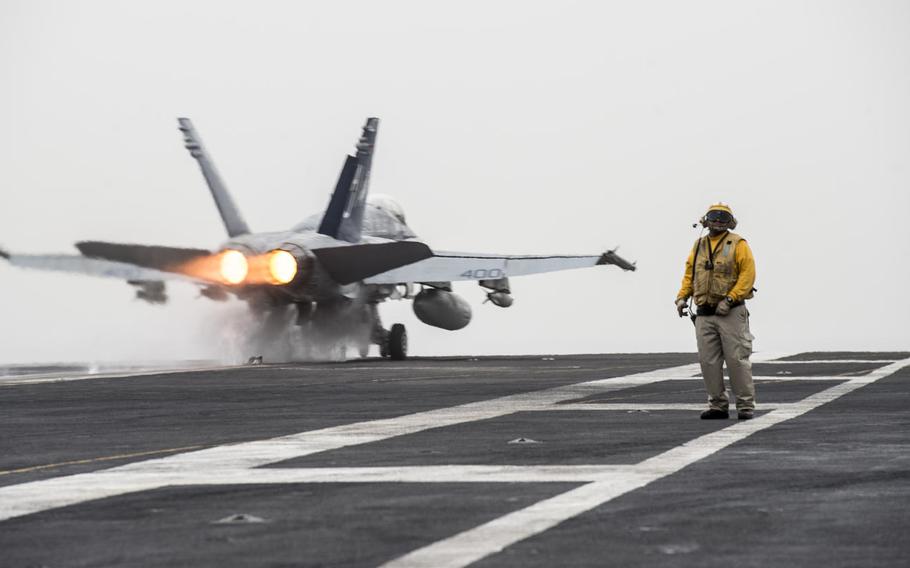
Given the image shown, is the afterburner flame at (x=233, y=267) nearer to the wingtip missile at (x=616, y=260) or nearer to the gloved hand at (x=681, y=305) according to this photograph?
the wingtip missile at (x=616, y=260)

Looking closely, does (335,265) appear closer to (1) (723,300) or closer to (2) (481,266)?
(2) (481,266)

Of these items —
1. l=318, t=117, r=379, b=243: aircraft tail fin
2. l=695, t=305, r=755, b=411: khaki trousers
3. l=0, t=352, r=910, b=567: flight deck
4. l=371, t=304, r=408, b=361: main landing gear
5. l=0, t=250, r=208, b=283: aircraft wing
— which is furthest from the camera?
l=371, t=304, r=408, b=361: main landing gear

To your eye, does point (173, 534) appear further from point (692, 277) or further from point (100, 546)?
point (692, 277)

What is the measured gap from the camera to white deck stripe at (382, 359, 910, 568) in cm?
792

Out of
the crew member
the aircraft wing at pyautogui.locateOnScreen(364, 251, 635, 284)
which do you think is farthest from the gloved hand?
the aircraft wing at pyautogui.locateOnScreen(364, 251, 635, 284)

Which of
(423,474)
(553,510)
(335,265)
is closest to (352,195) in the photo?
(335,265)

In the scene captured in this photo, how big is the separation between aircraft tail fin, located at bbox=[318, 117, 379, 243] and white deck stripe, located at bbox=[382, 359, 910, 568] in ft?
85.6

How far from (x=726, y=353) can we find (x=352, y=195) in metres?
25.0

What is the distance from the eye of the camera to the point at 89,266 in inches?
1576

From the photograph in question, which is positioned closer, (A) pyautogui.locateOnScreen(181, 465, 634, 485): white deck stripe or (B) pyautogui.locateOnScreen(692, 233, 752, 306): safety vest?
(A) pyautogui.locateOnScreen(181, 465, 634, 485): white deck stripe

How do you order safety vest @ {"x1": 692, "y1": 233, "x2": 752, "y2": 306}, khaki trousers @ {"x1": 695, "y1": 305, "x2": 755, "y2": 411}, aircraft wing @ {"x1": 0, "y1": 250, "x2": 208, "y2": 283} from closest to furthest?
khaki trousers @ {"x1": 695, "y1": 305, "x2": 755, "y2": 411} → safety vest @ {"x1": 692, "y1": 233, "x2": 752, "y2": 306} → aircraft wing @ {"x1": 0, "y1": 250, "x2": 208, "y2": 283}

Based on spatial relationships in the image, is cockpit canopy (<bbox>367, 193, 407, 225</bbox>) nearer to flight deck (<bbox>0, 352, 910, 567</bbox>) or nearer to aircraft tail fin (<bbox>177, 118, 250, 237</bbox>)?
aircraft tail fin (<bbox>177, 118, 250, 237</bbox>)

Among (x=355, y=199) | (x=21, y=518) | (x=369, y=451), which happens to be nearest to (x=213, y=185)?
(x=355, y=199)

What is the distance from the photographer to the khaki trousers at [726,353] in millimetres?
17500
